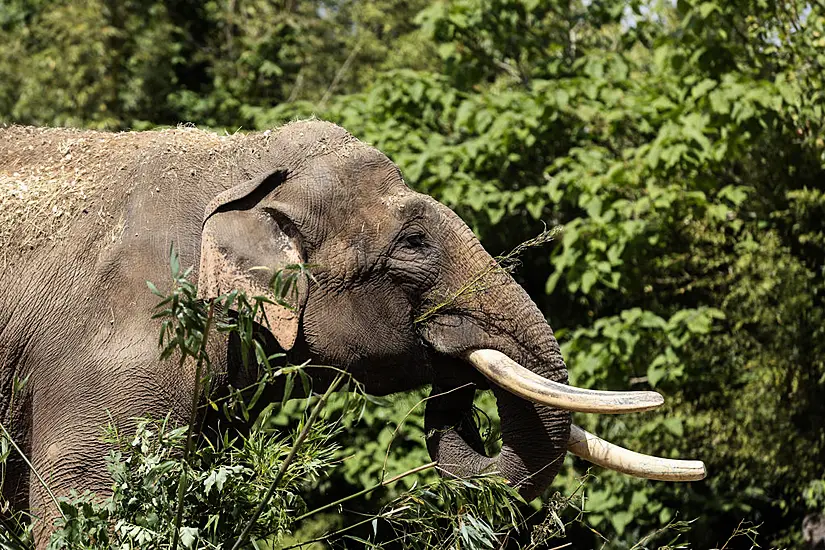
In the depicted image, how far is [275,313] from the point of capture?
13.9 ft

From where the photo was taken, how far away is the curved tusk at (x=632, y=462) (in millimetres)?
4312

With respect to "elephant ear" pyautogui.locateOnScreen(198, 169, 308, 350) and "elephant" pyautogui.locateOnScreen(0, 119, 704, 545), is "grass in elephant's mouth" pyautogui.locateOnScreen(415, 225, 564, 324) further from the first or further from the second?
"elephant ear" pyautogui.locateOnScreen(198, 169, 308, 350)

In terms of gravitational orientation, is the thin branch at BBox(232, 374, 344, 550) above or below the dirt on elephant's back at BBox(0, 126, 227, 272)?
below

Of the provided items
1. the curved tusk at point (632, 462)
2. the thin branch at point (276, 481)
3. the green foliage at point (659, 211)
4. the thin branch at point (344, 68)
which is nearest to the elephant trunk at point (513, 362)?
the curved tusk at point (632, 462)

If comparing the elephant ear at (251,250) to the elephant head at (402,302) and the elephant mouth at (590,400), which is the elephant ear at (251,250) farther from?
the elephant mouth at (590,400)

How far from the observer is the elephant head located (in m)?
4.32

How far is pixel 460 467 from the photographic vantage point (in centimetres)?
439

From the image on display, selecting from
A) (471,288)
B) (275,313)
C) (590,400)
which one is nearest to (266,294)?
(275,313)

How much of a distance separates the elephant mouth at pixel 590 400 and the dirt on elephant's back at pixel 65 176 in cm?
119

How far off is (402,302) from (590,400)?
0.69 metres

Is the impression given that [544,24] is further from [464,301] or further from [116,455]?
[116,455]

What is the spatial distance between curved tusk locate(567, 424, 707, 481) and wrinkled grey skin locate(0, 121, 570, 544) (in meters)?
0.19

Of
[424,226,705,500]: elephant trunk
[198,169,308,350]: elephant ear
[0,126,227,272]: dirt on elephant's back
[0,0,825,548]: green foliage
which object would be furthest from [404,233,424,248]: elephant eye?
[0,0,825,548]: green foliage

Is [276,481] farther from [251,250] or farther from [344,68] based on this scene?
[344,68]
